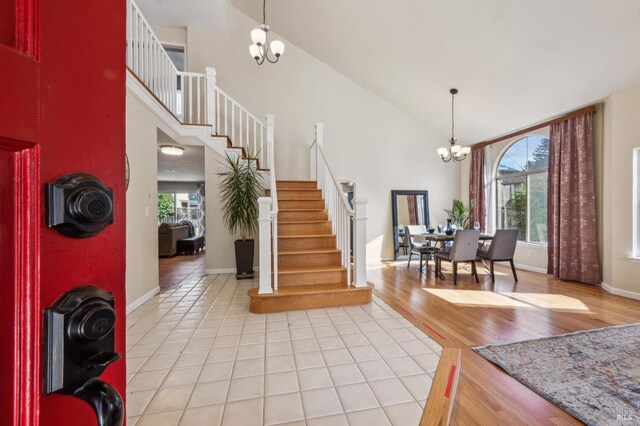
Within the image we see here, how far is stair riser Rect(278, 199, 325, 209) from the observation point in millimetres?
4562

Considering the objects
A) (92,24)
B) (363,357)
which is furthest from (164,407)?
(92,24)

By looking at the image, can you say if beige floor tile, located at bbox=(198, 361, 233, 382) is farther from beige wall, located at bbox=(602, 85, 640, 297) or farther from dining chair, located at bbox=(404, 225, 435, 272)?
beige wall, located at bbox=(602, 85, 640, 297)

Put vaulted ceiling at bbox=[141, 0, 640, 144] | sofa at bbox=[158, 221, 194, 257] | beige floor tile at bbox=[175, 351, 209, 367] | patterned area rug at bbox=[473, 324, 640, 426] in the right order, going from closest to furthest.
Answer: patterned area rug at bbox=[473, 324, 640, 426] < beige floor tile at bbox=[175, 351, 209, 367] < vaulted ceiling at bbox=[141, 0, 640, 144] < sofa at bbox=[158, 221, 194, 257]

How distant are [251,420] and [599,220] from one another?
17.3 feet

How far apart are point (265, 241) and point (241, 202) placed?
5.13ft

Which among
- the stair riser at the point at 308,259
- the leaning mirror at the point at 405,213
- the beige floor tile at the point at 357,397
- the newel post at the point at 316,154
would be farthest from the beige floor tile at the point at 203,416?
the leaning mirror at the point at 405,213

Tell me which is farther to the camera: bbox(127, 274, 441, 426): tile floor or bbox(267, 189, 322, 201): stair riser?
bbox(267, 189, 322, 201): stair riser

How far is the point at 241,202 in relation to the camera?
4.36 metres

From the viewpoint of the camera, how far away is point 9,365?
0.30m

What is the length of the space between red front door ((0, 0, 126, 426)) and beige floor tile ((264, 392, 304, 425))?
1389mm

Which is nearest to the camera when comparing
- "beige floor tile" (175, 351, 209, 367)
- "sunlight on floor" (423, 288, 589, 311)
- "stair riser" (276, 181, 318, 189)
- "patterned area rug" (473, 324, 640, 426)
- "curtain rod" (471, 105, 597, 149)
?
"patterned area rug" (473, 324, 640, 426)

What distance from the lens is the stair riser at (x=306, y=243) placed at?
378cm

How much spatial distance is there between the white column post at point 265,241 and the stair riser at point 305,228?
0.99 m

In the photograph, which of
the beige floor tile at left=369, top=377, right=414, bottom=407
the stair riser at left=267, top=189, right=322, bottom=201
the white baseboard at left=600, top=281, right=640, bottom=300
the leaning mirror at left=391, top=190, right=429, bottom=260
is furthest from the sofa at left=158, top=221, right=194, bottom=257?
the white baseboard at left=600, top=281, right=640, bottom=300
